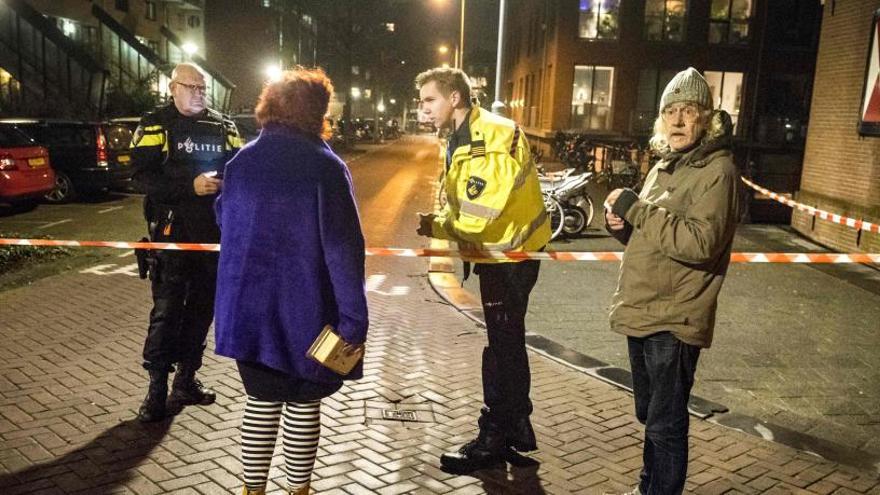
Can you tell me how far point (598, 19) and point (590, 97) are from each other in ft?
10.8

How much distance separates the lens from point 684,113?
2.91 metres

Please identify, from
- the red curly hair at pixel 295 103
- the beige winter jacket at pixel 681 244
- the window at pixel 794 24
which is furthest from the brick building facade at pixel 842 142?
the window at pixel 794 24

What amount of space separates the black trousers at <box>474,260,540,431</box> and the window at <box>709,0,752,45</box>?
30075 mm

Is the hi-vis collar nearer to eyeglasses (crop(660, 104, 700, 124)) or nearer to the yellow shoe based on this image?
eyeglasses (crop(660, 104, 700, 124))

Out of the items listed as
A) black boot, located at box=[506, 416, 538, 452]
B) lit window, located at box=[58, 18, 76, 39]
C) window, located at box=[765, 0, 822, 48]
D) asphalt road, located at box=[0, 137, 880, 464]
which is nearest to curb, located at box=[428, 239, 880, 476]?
asphalt road, located at box=[0, 137, 880, 464]

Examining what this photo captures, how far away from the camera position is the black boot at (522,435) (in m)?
3.80

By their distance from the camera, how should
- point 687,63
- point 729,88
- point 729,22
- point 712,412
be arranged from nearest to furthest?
point 712,412
point 687,63
point 729,22
point 729,88

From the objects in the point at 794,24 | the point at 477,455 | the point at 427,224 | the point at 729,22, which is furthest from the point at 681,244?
the point at 794,24

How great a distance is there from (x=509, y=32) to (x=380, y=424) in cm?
4977

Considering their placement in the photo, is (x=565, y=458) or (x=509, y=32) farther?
(x=509, y=32)

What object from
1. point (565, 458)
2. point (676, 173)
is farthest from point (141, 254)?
point (676, 173)

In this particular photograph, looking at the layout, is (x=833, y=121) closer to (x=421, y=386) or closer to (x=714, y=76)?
(x=421, y=386)

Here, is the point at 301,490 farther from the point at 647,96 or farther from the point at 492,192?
the point at 647,96

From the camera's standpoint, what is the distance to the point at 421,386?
16.3ft
